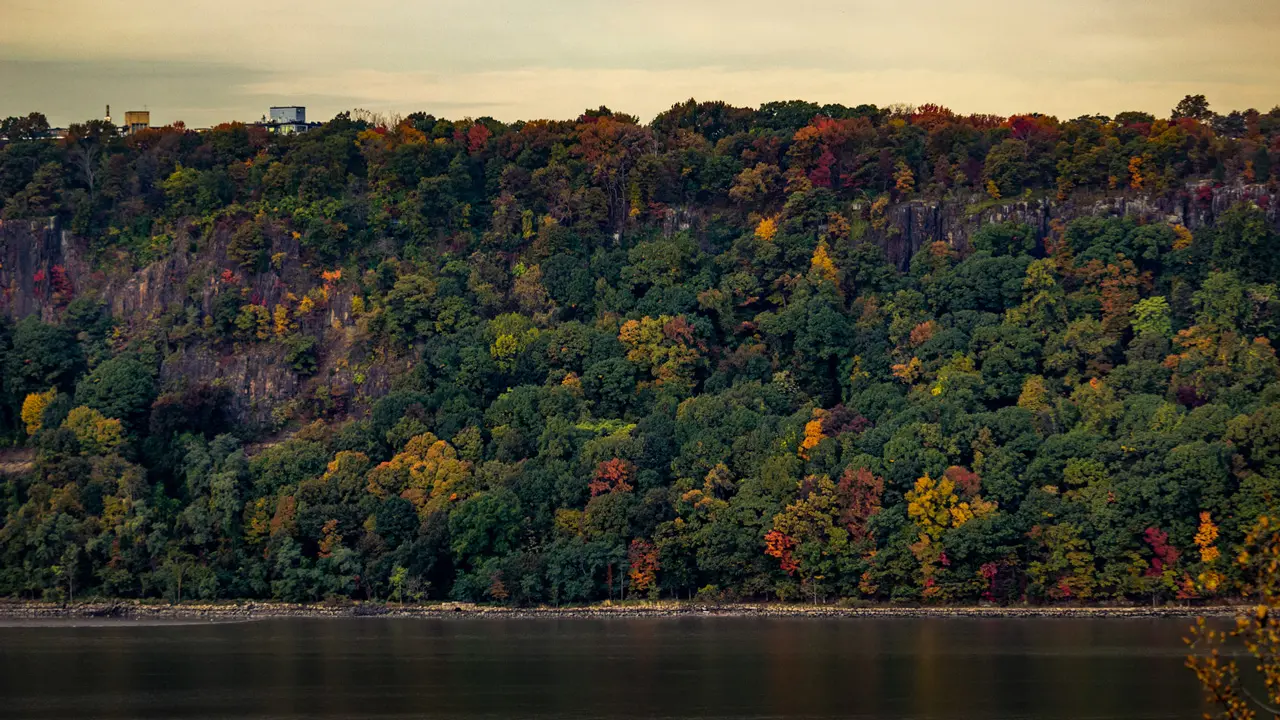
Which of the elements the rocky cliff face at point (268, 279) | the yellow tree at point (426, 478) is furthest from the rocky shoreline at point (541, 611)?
the rocky cliff face at point (268, 279)

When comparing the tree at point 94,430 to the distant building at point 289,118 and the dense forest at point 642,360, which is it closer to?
the dense forest at point 642,360

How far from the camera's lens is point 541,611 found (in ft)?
268

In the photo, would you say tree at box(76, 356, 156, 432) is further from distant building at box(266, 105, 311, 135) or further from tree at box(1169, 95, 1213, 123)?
tree at box(1169, 95, 1213, 123)

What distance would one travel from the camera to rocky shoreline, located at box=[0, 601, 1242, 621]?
78.2 meters

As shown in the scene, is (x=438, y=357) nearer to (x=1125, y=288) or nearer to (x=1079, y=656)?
(x=1125, y=288)

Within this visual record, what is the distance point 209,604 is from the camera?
3349 inches

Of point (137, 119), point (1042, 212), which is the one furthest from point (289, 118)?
point (1042, 212)

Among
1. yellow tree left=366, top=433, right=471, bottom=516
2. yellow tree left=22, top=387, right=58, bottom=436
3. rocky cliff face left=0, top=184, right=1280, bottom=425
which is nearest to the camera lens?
yellow tree left=366, top=433, right=471, bottom=516

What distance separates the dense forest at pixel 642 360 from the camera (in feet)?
267

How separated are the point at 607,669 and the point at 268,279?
1933 inches

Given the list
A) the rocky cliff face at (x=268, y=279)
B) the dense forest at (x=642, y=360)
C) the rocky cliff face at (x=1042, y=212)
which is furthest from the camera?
the rocky cliff face at (x=1042, y=212)

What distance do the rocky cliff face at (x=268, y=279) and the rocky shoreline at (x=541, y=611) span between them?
57.8 ft

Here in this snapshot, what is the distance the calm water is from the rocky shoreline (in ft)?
5.12

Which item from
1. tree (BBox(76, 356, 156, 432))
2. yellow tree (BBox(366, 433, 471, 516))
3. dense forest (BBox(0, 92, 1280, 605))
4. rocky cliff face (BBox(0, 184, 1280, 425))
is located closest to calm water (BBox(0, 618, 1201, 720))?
dense forest (BBox(0, 92, 1280, 605))
